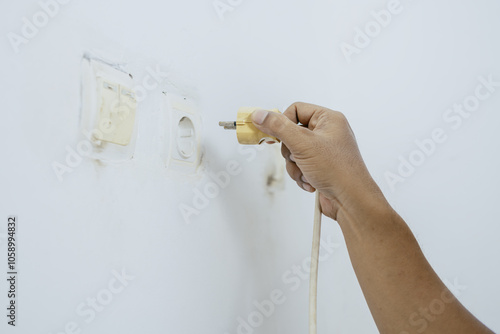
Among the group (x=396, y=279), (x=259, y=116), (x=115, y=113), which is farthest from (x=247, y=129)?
(x=396, y=279)

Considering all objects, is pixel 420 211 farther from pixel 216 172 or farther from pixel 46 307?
pixel 46 307

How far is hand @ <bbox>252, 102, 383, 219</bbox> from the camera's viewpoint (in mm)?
491

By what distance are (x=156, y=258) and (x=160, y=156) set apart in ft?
0.44

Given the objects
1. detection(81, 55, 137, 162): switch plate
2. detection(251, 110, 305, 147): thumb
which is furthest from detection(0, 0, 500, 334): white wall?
detection(251, 110, 305, 147): thumb

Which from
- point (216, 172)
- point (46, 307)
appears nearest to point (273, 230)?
point (216, 172)

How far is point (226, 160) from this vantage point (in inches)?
24.5

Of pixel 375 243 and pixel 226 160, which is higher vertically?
pixel 226 160

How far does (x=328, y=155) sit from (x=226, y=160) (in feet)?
0.62

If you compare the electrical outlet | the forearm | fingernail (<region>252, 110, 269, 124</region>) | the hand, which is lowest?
the forearm

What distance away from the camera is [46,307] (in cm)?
37

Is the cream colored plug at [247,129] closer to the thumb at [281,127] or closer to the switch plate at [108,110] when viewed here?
the thumb at [281,127]

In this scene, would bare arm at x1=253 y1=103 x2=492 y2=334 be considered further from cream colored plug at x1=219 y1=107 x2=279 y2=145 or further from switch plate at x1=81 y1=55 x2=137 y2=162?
switch plate at x1=81 y1=55 x2=137 y2=162

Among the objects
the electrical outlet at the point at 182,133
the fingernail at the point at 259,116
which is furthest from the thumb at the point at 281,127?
the electrical outlet at the point at 182,133

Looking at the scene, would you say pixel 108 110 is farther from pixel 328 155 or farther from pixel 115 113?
pixel 328 155
